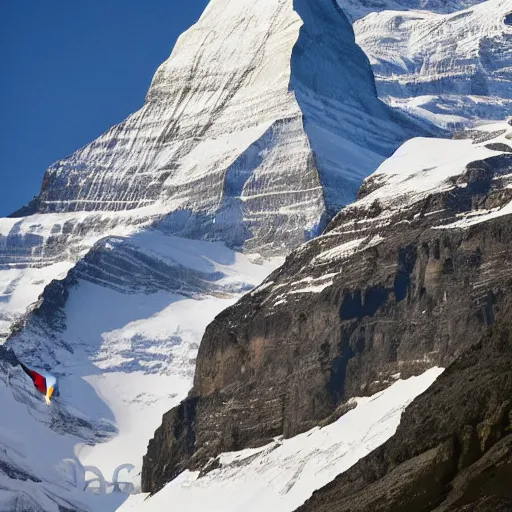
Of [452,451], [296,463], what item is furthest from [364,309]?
[452,451]

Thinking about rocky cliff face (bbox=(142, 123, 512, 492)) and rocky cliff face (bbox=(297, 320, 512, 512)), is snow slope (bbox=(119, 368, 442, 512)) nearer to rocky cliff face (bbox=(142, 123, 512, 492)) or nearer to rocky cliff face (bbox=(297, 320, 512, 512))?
rocky cliff face (bbox=(142, 123, 512, 492))

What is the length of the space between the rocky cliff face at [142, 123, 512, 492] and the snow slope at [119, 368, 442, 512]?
147 cm

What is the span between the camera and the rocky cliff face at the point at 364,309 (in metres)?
122

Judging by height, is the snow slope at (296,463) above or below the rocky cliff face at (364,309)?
below

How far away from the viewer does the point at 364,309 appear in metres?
129

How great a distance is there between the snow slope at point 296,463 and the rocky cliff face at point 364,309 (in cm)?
147

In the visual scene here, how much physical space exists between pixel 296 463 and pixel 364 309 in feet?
36.9

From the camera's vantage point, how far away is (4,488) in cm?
18838

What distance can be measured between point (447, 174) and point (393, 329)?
14534 millimetres

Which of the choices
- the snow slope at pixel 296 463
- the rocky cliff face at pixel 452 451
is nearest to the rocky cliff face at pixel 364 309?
the snow slope at pixel 296 463

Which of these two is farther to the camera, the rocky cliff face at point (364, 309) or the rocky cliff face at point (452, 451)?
the rocky cliff face at point (364, 309)

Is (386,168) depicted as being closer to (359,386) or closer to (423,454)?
(359,386)

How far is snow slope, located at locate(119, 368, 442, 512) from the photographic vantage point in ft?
374

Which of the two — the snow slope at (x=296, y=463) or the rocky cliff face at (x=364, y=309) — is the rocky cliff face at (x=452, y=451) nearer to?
the snow slope at (x=296, y=463)
